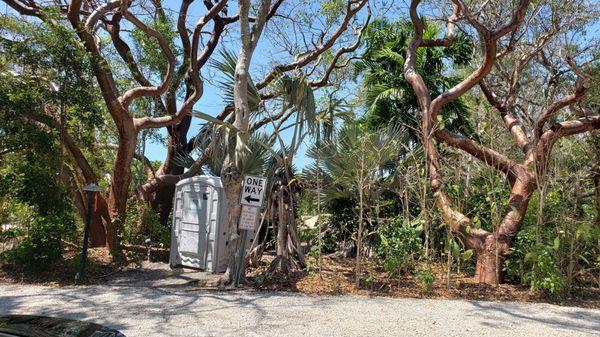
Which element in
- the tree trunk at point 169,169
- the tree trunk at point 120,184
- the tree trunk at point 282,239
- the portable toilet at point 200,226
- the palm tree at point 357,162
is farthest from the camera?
the tree trunk at point 169,169

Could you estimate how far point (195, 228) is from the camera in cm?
1059

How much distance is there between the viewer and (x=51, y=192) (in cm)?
984

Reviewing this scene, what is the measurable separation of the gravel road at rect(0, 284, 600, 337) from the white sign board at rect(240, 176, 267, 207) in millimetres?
1590

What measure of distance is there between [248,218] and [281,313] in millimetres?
2237

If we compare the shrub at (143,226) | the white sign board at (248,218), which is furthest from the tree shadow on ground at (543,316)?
the shrub at (143,226)

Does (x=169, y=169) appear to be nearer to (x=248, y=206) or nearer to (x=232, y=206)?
(x=232, y=206)

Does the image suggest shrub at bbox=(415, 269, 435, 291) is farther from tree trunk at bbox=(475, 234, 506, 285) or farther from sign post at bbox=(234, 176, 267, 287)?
sign post at bbox=(234, 176, 267, 287)

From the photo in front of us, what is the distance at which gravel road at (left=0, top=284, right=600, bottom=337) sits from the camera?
6242mm

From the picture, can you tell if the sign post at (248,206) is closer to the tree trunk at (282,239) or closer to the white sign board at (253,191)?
the white sign board at (253,191)

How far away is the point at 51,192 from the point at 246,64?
4724 millimetres

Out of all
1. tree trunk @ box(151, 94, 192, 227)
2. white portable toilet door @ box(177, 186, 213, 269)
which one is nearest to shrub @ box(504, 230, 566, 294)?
white portable toilet door @ box(177, 186, 213, 269)

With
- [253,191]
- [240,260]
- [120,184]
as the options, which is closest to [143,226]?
[120,184]

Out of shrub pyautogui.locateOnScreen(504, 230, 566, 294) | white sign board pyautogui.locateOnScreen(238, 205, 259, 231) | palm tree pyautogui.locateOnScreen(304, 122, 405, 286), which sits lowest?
shrub pyautogui.locateOnScreen(504, 230, 566, 294)

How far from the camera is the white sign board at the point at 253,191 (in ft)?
28.5
